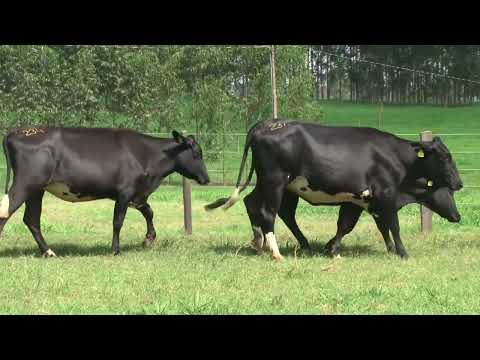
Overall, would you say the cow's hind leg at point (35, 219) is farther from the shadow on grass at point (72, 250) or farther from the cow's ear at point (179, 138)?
the cow's ear at point (179, 138)

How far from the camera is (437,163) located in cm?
1031

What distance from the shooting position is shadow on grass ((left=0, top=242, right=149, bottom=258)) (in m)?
9.94

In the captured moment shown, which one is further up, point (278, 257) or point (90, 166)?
point (90, 166)

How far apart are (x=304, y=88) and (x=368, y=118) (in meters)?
33.4

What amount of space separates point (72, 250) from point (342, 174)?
12.3ft

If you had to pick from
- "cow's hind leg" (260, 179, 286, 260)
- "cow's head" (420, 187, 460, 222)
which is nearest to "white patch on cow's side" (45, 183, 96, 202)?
"cow's hind leg" (260, 179, 286, 260)

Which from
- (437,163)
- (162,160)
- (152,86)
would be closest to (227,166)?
(152,86)

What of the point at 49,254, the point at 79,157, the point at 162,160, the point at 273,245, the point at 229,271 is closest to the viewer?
the point at 229,271

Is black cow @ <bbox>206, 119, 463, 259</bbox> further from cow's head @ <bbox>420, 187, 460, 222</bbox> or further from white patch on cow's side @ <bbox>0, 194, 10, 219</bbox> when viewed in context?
white patch on cow's side @ <bbox>0, 194, 10, 219</bbox>

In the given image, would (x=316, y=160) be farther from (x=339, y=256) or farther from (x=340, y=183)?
(x=339, y=256)

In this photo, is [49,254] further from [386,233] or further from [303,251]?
[386,233]

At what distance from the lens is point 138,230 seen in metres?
12.5

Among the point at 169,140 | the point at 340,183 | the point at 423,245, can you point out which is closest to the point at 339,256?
the point at 340,183

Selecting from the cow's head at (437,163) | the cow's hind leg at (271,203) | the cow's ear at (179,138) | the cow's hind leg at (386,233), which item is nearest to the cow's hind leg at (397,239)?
the cow's hind leg at (386,233)
